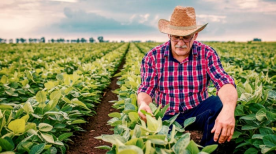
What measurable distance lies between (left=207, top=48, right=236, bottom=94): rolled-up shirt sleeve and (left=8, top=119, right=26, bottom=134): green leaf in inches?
74.3

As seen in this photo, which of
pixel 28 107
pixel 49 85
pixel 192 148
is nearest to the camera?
pixel 192 148

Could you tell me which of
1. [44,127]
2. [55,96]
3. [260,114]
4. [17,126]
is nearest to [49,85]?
[55,96]

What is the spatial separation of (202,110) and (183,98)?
271 mm

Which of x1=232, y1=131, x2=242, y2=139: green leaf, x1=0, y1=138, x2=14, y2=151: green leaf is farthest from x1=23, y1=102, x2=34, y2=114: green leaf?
x1=232, y1=131, x2=242, y2=139: green leaf

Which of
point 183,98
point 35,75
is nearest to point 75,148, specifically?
point 183,98

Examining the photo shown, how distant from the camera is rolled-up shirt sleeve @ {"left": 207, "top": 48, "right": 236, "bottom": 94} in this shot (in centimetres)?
228

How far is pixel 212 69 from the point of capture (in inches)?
97.0

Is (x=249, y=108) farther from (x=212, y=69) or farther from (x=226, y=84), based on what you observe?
(x=212, y=69)

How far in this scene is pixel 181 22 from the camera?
2490mm

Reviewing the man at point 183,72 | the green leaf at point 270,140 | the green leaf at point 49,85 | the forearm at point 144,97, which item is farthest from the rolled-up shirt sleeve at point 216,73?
the green leaf at point 49,85

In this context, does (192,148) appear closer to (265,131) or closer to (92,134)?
(265,131)

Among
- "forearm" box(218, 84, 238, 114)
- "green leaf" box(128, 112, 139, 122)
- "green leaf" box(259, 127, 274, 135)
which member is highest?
"forearm" box(218, 84, 238, 114)

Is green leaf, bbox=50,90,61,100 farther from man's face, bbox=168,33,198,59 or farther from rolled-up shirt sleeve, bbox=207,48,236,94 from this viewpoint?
rolled-up shirt sleeve, bbox=207,48,236,94

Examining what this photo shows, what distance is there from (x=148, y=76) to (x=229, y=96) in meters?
0.92
